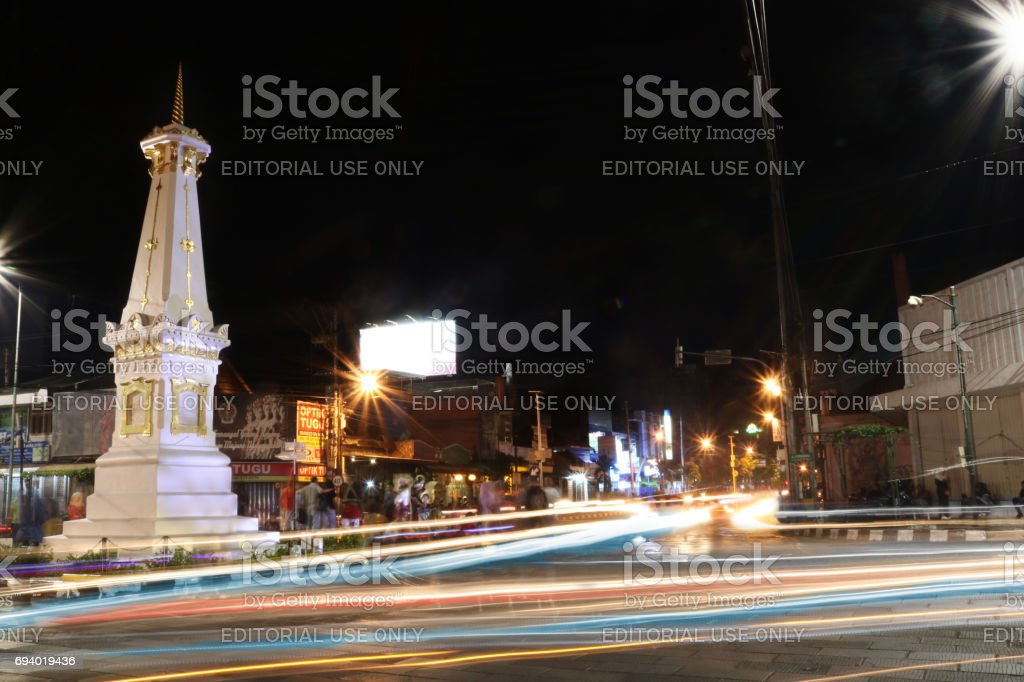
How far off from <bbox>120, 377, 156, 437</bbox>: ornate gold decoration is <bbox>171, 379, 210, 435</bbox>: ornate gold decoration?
0.48 meters

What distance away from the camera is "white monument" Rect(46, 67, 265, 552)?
17172mm

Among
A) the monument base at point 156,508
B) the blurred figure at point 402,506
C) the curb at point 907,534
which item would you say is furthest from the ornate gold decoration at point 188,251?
the curb at point 907,534

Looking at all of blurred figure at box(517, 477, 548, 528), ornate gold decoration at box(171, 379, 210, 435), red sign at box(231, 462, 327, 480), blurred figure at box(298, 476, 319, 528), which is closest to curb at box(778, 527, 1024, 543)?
blurred figure at box(517, 477, 548, 528)

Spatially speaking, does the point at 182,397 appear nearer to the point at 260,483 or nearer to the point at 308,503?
the point at 308,503

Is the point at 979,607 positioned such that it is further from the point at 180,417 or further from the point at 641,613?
the point at 180,417

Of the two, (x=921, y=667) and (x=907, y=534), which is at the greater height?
(x=921, y=667)

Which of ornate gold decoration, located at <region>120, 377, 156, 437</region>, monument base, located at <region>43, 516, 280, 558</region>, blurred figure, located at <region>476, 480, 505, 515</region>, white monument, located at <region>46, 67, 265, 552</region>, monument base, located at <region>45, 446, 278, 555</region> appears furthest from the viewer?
blurred figure, located at <region>476, 480, 505, 515</region>

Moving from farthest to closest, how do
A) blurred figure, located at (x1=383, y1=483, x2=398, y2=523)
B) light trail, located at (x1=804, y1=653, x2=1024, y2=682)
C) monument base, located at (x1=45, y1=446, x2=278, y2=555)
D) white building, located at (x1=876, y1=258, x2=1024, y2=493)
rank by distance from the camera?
white building, located at (x1=876, y1=258, x2=1024, y2=493)
blurred figure, located at (x1=383, y1=483, x2=398, y2=523)
monument base, located at (x1=45, y1=446, x2=278, y2=555)
light trail, located at (x1=804, y1=653, x2=1024, y2=682)

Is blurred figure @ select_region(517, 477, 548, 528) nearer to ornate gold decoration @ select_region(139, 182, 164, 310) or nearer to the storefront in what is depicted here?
the storefront

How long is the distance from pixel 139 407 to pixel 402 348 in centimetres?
3000

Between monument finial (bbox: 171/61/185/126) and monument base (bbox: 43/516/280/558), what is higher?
monument finial (bbox: 171/61/185/126)

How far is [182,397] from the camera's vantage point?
60.1 ft

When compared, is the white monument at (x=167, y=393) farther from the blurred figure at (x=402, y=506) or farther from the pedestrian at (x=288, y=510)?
the blurred figure at (x=402, y=506)

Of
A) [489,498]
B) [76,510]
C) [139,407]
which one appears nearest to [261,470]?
[489,498]
